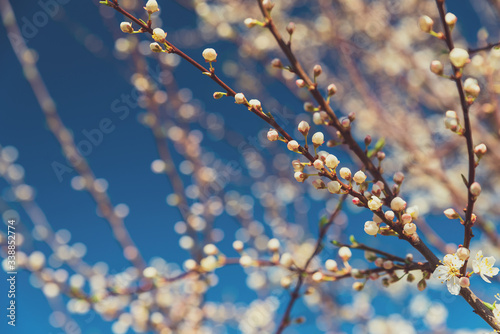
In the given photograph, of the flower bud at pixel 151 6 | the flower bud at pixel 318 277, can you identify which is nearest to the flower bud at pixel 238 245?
the flower bud at pixel 318 277

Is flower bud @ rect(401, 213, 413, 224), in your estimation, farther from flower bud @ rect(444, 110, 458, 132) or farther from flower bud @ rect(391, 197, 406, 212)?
flower bud @ rect(444, 110, 458, 132)

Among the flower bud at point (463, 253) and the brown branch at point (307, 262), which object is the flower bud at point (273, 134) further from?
the flower bud at point (463, 253)

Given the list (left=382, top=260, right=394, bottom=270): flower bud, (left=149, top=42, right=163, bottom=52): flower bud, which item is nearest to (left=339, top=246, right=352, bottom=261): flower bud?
(left=382, top=260, right=394, bottom=270): flower bud

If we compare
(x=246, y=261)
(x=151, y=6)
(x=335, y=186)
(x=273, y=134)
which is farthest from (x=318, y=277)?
(x=151, y=6)

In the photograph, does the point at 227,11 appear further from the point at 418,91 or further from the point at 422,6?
the point at 418,91

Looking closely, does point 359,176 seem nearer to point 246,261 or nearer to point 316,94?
point 316,94

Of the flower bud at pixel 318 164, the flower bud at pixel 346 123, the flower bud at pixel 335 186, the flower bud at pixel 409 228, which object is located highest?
the flower bud at pixel 346 123
